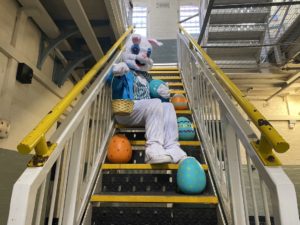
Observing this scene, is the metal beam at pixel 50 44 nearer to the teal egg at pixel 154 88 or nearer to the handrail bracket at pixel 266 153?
the teal egg at pixel 154 88

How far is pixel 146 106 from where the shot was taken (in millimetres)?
1843

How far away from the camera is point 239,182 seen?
110 cm

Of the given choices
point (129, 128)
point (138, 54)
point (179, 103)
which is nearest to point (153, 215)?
point (129, 128)

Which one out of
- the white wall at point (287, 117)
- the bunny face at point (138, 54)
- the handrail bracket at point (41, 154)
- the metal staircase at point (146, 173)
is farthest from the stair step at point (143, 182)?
the white wall at point (287, 117)

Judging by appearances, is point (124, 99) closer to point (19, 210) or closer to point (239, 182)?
point (239, 182)

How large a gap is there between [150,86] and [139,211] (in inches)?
46.7

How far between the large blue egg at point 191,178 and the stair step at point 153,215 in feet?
0.35

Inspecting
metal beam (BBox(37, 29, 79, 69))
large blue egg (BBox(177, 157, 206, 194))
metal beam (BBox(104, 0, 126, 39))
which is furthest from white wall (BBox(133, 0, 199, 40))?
large blue egg (BBox(177, 157, 206, 194))

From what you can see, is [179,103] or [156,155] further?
[179,103]

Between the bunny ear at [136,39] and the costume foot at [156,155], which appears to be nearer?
the costume foot at [156,155]

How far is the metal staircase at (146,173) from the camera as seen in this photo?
2.45 ft

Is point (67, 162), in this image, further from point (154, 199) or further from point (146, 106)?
point (146, 106)

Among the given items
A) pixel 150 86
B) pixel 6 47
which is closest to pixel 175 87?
pixel 150 86

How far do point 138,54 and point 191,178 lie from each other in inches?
52.6
